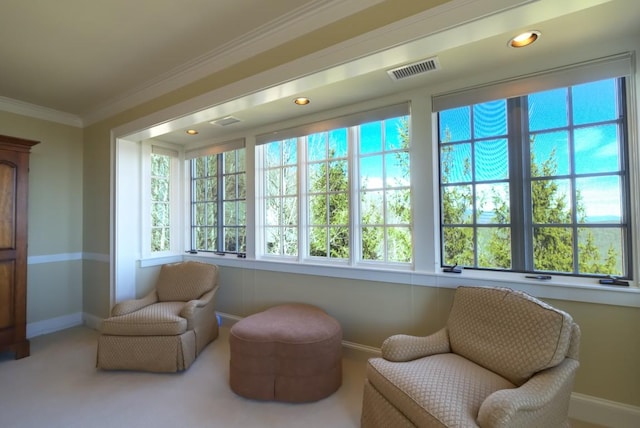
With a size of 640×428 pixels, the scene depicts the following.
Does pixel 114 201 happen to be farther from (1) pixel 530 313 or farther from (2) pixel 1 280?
(1) pixel 530 313

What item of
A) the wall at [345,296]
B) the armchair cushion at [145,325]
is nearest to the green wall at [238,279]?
the wall at [345,296]

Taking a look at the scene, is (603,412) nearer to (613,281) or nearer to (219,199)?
(613,281)

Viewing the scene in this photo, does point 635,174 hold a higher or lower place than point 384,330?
higher

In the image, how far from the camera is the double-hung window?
1.90 metres

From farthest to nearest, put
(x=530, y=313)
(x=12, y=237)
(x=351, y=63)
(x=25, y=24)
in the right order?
(x=12, y=237) → (x=25, y=24) → (x=351, y=63) → (x=530, y=313)

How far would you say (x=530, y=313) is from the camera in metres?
1.60

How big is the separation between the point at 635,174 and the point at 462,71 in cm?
126

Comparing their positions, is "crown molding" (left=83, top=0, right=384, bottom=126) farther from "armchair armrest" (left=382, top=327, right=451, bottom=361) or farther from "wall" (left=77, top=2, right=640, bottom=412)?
"armchair armrest" (left=382, top=327, right=451, bottom=361)

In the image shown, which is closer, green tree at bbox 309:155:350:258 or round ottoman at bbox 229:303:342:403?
round ottoman at bbox 229:303:342:403

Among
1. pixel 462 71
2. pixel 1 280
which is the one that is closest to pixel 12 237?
pixel 1 280

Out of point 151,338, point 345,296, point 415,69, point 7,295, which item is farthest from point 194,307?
point 415,69

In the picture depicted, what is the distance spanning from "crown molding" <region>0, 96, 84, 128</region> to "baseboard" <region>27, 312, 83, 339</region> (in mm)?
2362

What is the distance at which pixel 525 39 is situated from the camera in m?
1.74

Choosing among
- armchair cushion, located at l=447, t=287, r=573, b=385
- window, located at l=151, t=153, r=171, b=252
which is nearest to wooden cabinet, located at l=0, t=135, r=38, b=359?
window, located at l=151, t=153, r=171, b=252
